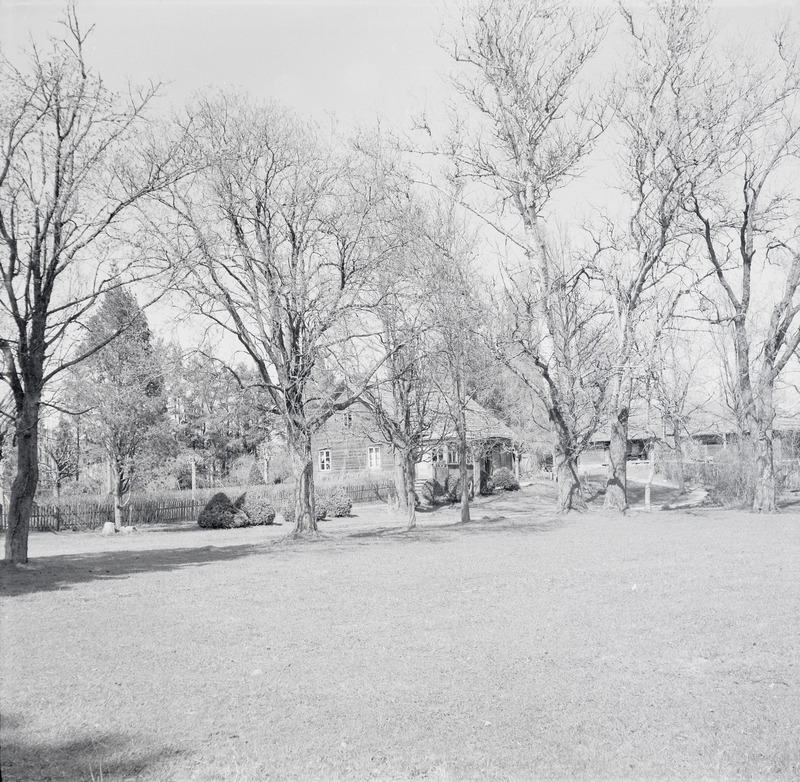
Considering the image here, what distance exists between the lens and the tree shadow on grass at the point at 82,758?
4.48 meters

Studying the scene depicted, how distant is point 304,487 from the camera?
1969 cm

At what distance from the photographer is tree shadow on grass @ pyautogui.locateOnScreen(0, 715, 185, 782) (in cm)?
448

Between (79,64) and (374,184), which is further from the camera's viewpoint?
(374,184)

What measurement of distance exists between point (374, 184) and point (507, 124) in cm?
530

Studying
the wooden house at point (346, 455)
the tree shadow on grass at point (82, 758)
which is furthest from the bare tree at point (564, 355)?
the wooden house at point (346, 455)

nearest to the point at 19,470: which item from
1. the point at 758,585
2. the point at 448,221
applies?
the point at 758,585

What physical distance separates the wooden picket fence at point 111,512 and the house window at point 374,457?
10154mm

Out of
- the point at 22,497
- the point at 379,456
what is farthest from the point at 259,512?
the point at 379,456

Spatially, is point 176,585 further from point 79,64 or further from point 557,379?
point 557,379

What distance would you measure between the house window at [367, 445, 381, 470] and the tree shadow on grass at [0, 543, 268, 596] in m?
29.2

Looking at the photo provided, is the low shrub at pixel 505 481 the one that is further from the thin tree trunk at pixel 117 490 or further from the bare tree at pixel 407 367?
the thin tree trunk at pixel 117 490

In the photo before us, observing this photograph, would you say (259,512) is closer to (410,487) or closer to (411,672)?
(410,487)

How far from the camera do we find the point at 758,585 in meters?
9.95

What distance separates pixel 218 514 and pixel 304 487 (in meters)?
11.8
